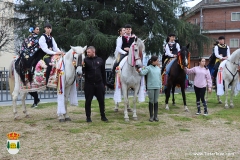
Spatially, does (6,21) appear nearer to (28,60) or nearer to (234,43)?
(28,60)

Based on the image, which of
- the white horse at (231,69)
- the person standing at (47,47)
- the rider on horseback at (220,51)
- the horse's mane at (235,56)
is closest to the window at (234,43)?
the rider on horseback at (220,51)

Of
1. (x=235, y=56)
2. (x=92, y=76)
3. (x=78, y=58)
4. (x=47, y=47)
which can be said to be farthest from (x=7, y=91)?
(x=235, y=56)

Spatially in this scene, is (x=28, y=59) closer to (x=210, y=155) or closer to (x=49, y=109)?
(x=49, y=109)

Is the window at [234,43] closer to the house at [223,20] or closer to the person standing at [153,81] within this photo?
the house at [223,20]

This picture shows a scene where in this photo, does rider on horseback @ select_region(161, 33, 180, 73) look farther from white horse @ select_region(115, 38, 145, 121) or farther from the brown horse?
white horse @ select_region(115, 38, 145, 121)

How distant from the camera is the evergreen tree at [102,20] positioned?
17797 millimetres

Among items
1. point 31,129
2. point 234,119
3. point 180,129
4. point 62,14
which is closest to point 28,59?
point 31,129

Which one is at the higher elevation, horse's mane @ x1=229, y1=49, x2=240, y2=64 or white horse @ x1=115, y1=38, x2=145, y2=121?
horse's mane @ x1=229, y1=49, x2=240, y2=64

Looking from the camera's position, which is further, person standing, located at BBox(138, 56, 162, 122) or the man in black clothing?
person standing, located at BBox(138, 56, 162, 122)

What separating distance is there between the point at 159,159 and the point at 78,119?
409 cm

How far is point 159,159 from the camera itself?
16.5ft

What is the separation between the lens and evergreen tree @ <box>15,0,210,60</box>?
17797mm

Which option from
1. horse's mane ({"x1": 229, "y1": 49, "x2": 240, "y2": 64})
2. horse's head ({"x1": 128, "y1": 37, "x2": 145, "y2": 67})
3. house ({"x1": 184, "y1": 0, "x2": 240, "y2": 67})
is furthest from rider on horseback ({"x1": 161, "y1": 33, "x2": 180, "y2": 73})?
house ({"x1": 184, "y1": 0, "x2": 240, "y2": 67})

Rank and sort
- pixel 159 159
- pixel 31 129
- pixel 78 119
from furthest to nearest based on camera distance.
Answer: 1. pixel 78 119
2. pixel 31 129
3. pixel 159 159
